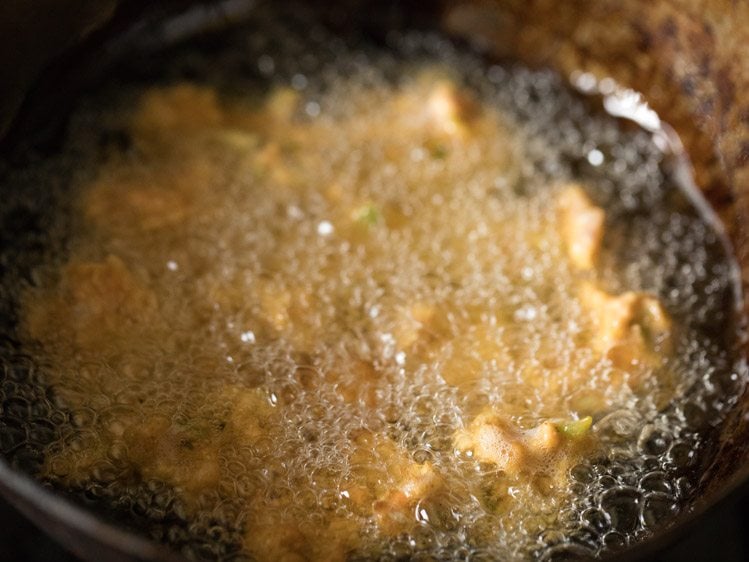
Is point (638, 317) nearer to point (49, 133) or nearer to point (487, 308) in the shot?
point (487, 308)

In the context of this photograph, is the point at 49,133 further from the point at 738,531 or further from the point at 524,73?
the point at 738,531

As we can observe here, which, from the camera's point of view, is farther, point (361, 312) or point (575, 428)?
point (361, 312)

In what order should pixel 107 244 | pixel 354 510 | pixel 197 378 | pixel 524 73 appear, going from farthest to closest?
pixel 524 73 → pixel 107 244 → pixel 197 378 → pixel 354 510

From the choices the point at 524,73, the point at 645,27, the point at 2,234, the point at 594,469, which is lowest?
the point at 2,234

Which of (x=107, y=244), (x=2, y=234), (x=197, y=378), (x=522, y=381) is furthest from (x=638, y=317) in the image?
(x=2, y=234)

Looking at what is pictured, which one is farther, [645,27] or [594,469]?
[645,27]

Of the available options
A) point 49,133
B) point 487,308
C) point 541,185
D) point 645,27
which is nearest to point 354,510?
point 487,308

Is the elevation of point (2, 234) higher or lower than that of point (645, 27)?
lower

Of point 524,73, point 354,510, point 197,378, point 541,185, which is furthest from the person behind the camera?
point 524,73
